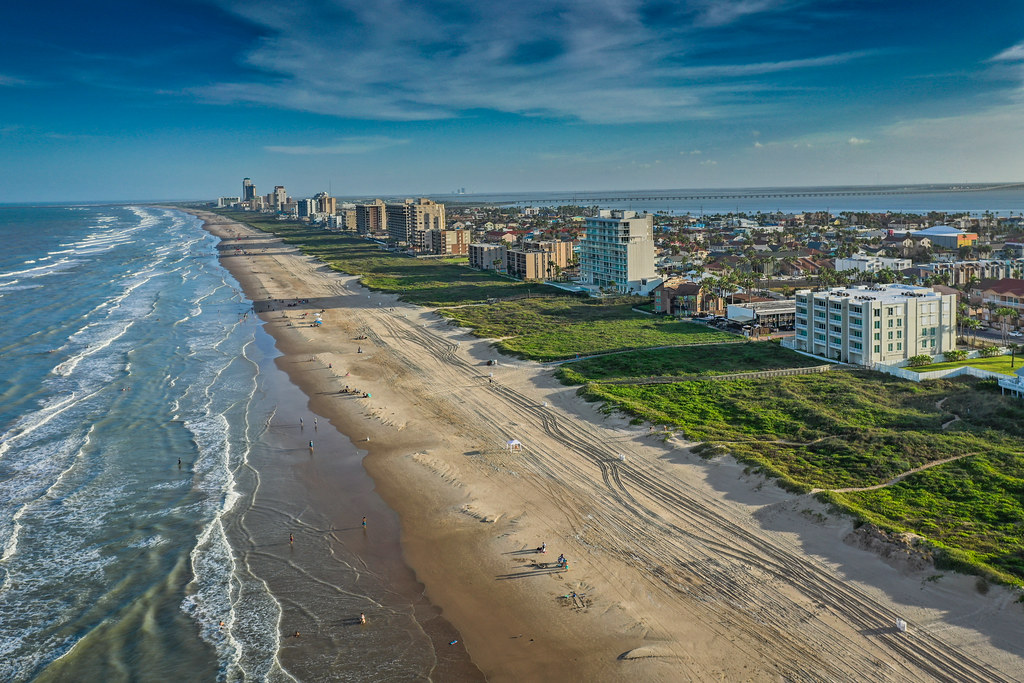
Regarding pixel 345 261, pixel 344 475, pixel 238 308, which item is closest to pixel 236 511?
pixel 344 475

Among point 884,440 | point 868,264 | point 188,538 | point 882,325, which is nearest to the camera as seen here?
point 188,538

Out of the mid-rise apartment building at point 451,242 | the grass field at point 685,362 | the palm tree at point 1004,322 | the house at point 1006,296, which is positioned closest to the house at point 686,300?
the grass field at point 685,362

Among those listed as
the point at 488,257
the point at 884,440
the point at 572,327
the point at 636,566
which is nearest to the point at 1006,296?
the point at 572,327

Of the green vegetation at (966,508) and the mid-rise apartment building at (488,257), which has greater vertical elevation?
the mid-rise apartment building at (488,257)

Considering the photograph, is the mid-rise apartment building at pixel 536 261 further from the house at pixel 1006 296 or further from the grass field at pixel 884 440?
the grass field at pixel 884 440

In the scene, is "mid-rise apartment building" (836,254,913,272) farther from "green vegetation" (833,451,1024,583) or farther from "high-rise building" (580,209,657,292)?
"green vegetation" (833,451,1024,583)

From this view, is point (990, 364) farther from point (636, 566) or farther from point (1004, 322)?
point (636, 566)
